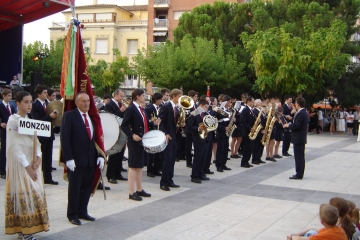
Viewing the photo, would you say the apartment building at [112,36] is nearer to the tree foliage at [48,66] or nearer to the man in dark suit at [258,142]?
the tree foliage at [48,66]

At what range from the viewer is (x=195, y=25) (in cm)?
3491

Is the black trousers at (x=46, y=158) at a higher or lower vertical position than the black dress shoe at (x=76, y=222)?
higher

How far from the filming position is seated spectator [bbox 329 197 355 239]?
4.74 meters

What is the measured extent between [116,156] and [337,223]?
19.1 ft

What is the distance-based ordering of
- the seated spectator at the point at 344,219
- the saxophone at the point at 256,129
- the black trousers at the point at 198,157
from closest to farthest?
the seated spectator at the point at 344,219, the black trousers at the point at 198,157, the saxophone at the point at 256,129

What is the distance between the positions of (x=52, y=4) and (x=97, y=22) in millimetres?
35137

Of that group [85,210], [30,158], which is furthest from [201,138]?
[30,158]

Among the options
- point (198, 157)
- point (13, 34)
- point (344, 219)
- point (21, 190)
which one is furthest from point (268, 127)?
point (13, 34)

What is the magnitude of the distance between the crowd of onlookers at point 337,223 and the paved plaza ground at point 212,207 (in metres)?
1.57

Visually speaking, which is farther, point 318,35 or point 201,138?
point 318,35

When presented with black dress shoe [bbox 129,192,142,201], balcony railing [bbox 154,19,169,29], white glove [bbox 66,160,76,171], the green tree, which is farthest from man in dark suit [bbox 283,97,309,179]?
balcony railing [bbox 154,19,169,29]

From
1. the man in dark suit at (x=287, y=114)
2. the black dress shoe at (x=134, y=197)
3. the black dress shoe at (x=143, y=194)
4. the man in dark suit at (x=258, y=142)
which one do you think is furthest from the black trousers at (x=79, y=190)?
the man in dark suit at (x=287, y=114)

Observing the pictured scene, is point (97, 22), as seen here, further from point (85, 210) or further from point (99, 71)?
point (85, 210)

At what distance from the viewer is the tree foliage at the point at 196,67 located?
3061cm
